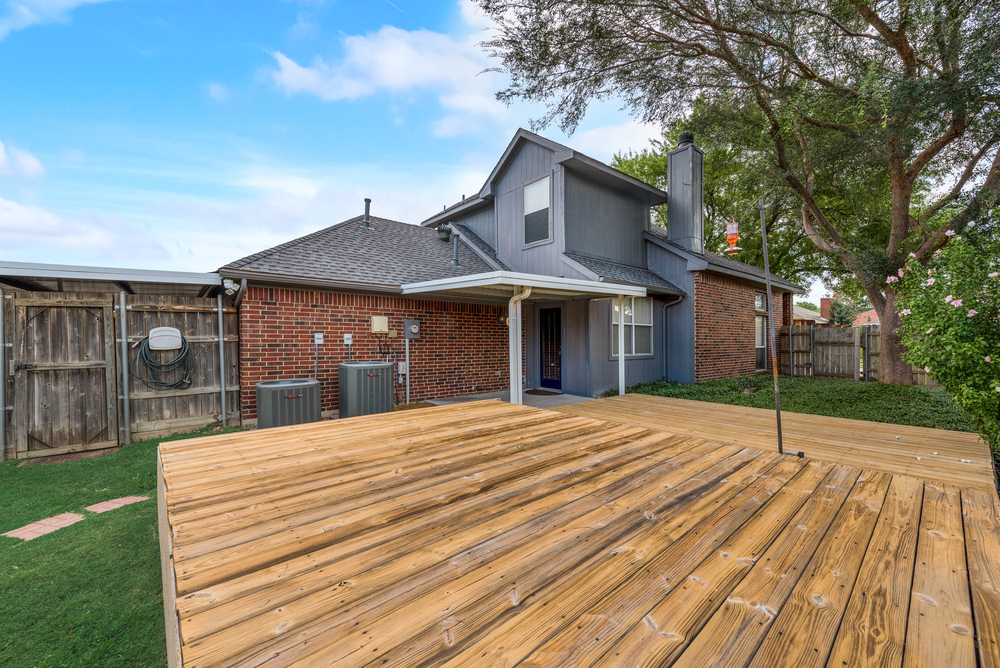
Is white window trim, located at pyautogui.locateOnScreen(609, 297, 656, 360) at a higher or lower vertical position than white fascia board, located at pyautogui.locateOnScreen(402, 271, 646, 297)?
lower

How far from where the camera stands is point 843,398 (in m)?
7.49

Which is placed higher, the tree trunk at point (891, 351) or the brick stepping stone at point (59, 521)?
the tree trunk at point (891, 351)

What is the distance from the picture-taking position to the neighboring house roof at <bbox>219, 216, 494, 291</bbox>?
6160 millimetres

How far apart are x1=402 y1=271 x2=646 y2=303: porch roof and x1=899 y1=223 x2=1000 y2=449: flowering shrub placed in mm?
3783

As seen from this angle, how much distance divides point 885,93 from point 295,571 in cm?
845

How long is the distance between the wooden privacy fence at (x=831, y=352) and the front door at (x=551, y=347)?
26.6 ft

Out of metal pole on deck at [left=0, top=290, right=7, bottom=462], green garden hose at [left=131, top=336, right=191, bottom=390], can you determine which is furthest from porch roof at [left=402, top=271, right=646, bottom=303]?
metal pole on deck at [left=0, top=290, right=7, bottom=462]

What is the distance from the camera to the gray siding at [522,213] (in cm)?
830

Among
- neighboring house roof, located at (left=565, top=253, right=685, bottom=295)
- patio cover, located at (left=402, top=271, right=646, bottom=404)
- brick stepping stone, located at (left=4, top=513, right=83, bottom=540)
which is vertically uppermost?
neighboring house roof, located at (left=565, top=253, right=685, bottom=295)

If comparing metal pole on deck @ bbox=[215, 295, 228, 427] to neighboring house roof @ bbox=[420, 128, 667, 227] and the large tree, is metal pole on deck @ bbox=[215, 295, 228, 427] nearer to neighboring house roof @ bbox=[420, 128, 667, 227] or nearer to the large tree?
the large tree

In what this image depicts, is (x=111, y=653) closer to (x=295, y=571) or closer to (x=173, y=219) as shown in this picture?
(x=295, y=571)

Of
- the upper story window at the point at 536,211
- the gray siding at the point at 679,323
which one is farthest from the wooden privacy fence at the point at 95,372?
the gray siding at the point at 679,323

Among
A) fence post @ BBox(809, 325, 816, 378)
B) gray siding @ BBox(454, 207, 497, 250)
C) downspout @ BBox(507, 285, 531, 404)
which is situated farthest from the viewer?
fence post @ BBox(809, 325, 816, 378)

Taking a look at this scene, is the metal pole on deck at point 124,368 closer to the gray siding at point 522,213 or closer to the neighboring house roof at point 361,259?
the neighboring house roof at point 361,259
